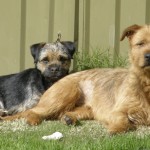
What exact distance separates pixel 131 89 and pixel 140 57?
47 cm

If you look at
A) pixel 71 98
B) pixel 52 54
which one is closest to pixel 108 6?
pixel 52 54

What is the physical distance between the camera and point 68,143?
604 cm

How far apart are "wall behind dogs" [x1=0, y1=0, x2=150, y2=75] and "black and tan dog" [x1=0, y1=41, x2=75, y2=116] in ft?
3.10

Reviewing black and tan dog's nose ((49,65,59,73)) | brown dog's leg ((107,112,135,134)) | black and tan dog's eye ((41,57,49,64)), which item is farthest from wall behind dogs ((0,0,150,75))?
brown dog's leg ((107,112,135,134))

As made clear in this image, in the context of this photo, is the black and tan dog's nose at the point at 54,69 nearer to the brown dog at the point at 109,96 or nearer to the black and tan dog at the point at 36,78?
the black and tan dog at the point at 36,78

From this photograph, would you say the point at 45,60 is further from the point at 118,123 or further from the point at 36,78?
the point at 118,123

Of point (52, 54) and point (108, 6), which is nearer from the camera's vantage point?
point (52, 54)

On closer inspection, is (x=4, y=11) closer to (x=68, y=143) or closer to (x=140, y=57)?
(x=140, y=57)

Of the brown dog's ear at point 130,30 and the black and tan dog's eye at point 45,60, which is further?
the black and tan dog's eye at point 45,60

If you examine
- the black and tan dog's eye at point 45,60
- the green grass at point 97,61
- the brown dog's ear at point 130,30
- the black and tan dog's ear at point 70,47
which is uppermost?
the brown dog's ear at point 130,30

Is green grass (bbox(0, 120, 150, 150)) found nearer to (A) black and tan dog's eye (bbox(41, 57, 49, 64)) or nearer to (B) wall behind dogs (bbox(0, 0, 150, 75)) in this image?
(A) black and tan dog's eye (bbox(41, 57, 49, 64))

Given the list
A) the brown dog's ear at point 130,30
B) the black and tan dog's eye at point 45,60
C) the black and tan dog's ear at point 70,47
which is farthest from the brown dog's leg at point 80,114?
the brown dog's ear at point 130,30

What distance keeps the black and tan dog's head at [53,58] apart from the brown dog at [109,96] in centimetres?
36

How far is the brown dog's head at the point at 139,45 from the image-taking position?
22.1 ft
